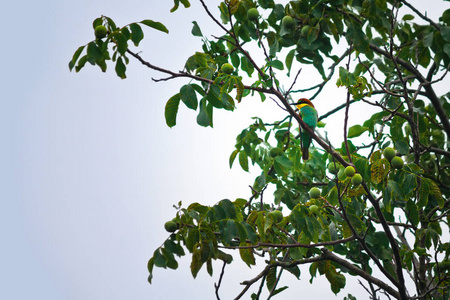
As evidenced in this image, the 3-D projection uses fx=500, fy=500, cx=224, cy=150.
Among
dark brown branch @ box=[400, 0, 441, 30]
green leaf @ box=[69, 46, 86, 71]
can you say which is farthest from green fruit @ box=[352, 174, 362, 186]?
green leaf @ box=[69, 46, 86, 71]

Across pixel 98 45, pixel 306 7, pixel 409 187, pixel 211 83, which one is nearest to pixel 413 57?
pixel 306 7

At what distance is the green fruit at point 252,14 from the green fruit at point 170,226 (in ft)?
5.27

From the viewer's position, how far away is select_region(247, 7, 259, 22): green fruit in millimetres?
3503

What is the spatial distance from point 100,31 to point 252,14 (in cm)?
113

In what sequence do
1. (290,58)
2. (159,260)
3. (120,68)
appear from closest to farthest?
(159,260) < (120,68) < (290,58)

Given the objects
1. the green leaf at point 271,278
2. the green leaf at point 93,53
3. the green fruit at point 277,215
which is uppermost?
the green leaf at point 93,53

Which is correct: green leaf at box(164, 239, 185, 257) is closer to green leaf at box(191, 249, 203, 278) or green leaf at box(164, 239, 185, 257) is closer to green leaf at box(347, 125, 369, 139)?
green leaf at box(191, 249, 203, 278)

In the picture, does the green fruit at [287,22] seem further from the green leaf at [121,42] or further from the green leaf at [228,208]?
the green leaf at [228,208]

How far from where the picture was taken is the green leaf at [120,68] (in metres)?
3.06

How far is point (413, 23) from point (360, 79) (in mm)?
1749

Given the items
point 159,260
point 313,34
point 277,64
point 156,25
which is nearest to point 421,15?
point 313,34

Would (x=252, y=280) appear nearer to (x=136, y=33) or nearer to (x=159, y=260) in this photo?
(x=159, y=260)

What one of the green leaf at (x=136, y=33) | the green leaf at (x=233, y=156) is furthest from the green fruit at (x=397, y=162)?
the green leaf at (x=136, y=33)

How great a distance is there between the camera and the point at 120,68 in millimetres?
3072
